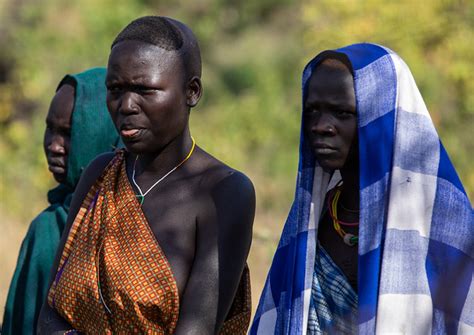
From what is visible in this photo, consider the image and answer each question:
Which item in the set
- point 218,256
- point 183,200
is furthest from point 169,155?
point 218,256

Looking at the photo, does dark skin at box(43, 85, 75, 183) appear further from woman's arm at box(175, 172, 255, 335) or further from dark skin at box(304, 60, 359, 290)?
dark skin at box(304, 60, 359, 290)

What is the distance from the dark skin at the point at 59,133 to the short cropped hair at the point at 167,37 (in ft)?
3.23

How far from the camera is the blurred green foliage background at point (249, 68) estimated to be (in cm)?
1009

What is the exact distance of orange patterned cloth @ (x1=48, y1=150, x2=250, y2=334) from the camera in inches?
118

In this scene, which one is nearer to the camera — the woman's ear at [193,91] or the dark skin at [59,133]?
the woman's ear at [193,91]

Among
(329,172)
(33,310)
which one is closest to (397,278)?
(329,172)

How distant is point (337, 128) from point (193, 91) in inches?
18.1

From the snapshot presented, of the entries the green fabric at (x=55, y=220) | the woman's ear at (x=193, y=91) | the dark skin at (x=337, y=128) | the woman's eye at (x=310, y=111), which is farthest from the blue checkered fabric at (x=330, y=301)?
the green fabric at (x=55, y=220)

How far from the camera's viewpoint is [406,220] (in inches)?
119

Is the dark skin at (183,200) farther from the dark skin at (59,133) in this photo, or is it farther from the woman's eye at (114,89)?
the dark skin at (59,133)

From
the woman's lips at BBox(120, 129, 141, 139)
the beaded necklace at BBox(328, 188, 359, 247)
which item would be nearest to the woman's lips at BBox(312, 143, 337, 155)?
the beaded necklace at BBox(328, 188, 359, 247)

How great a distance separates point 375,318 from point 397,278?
0.13 meters

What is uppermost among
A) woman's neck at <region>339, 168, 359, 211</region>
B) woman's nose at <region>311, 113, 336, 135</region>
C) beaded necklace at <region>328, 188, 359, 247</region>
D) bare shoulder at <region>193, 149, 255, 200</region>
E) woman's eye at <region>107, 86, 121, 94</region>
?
woman's eye at <region>107, 86, 121, 94</region>

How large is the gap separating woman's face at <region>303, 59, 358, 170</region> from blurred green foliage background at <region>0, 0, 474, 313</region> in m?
4.00
